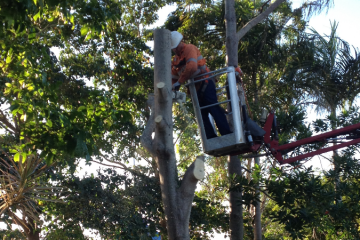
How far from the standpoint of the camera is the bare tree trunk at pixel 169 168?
442 centimetres

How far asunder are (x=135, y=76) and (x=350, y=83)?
467cm

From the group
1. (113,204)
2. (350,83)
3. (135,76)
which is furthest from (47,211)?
(350,83)

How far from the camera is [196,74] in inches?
208

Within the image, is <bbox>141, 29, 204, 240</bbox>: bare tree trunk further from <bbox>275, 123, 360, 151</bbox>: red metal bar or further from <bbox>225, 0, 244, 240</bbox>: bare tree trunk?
<bbox>225, 0, 244, 240</bbox>: bare tree trunk

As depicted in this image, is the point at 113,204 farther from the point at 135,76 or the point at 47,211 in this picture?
the point at 135,76

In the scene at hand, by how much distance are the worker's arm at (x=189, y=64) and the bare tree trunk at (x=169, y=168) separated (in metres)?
0.49

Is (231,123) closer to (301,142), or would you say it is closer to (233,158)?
(301,142)

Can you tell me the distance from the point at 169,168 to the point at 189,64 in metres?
1.29

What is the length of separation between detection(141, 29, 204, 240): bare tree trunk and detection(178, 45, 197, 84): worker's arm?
488mm

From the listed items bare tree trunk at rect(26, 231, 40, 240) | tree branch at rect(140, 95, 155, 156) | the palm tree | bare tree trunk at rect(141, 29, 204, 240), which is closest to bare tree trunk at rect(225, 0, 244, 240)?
the palm tree

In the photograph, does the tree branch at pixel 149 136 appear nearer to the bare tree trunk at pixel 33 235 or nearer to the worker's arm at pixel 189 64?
the worker's arm at pixel 189 64

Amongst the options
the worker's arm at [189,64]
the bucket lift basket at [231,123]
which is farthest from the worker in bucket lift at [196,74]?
the bucket lift basket at [231,123]

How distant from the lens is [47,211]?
9555 millimetres

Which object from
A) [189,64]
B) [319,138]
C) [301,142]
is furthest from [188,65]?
[319,138]
